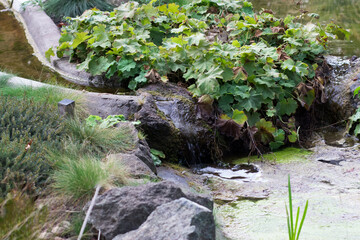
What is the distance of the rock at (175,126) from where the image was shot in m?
5.06

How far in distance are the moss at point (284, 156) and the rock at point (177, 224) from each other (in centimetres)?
282

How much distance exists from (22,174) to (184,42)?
3129 millimetres

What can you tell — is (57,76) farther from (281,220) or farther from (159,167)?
(281,220)

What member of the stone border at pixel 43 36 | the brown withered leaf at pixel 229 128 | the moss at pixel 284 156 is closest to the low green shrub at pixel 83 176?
the brown withered leaf at pixel 229 128

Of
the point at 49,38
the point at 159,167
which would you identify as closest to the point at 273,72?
the point at 159,167

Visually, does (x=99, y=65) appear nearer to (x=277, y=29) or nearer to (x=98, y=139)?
(x=98, y=139)

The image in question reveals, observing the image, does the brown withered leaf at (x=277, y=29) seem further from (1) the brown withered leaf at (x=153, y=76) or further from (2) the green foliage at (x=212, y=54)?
(1) the brown withered leaf at (x=153, y=76)

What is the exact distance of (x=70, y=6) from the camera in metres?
9.33

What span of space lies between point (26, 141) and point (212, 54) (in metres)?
2.70

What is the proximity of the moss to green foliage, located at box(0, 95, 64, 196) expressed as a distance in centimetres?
246

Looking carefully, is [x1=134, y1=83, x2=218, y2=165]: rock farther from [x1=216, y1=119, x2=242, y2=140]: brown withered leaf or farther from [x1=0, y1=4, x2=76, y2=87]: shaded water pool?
[x1=0, y1=4, x2=76, y2=87]: shaded water pool

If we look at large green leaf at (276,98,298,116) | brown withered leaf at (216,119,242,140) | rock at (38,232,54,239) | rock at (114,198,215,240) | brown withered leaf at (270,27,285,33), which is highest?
brown withered leaf at (270,27,285,33)

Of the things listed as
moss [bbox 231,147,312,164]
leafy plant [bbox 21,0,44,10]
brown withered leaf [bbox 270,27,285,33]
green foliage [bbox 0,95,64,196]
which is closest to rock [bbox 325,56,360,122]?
brown withered leaf [bbox 270,27,285,33]

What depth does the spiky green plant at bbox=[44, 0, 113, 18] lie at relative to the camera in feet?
30.3
